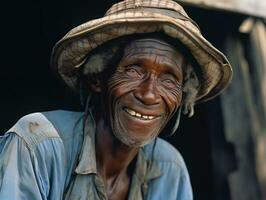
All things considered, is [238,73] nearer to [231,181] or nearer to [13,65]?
[231,181]

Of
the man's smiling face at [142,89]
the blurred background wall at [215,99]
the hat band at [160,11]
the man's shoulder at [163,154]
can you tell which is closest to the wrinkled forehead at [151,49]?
the man's smiling face at [142,89]

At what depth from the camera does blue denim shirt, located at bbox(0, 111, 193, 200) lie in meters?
2.17

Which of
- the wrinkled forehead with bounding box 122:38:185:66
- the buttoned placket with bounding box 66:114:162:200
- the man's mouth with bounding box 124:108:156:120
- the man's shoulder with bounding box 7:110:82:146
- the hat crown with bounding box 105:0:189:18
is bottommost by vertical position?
the buttoned placket with bounding box 66:114:162:200

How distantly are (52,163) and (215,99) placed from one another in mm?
1665

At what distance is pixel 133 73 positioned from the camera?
229 centimetres

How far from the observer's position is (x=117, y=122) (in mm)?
2305

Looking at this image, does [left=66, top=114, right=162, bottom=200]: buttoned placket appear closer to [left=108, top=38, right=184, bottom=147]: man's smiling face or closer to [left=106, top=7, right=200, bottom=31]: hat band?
[left=108, top=38, right=184, bottom=147]: man's smiling face

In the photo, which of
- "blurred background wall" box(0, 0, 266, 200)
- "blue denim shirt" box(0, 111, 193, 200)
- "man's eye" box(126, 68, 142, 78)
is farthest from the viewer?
"blurred background wall" box(0, 0, 266, 200)

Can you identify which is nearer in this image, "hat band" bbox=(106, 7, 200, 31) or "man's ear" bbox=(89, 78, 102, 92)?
"hat band" bbox=(106, 7, 200, 31)

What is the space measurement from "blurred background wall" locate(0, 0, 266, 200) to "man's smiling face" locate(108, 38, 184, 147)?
95 cm

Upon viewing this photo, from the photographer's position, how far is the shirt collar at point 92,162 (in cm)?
233

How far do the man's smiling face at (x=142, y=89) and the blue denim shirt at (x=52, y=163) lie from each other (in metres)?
0.19

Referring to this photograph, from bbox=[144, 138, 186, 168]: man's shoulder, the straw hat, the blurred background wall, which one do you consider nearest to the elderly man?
the straw hat

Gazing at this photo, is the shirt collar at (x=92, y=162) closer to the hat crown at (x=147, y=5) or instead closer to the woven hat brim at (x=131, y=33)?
the woven hat brim at (x=131, y=33)
